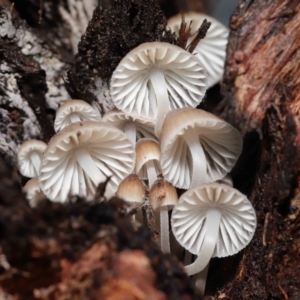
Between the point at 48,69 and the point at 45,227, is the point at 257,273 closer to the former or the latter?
the point at 45,227

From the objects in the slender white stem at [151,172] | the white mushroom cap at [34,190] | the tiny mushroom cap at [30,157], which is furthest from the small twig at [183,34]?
the white mushroom cap at [34,190]

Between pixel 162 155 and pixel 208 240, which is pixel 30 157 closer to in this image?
pixel 162 155

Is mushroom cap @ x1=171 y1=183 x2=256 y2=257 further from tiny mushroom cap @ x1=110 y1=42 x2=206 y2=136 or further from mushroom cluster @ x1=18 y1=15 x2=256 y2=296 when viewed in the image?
tiny mushroom cap @ x1=110 y1=42 x2=206 y2=136

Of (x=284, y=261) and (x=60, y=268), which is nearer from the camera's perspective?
(x=60, y=268)

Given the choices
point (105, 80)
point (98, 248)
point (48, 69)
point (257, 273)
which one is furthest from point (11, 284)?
point (48, 69)

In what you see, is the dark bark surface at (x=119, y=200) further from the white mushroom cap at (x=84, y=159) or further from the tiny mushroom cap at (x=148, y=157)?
the tiny mushroom cap at (x=148, y=157)

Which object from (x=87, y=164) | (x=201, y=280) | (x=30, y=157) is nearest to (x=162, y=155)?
(x=87, y=164)

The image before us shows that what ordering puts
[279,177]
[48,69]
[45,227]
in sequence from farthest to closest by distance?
[48,69] → [279,177] → [45,227]
